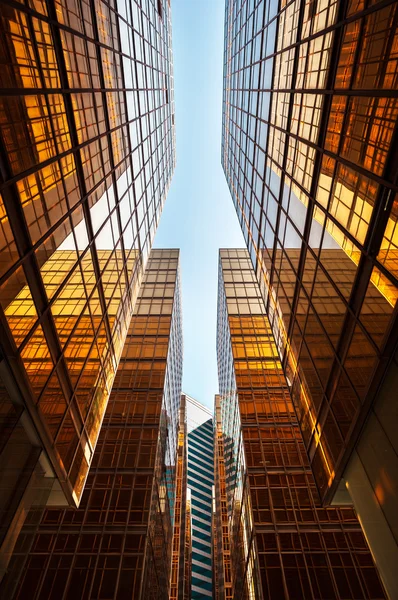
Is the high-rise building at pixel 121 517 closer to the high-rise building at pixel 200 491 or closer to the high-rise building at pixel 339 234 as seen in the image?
the high-rise building at pixel 339 234

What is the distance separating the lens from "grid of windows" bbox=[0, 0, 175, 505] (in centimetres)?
905

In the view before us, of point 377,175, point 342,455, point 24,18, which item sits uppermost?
point 24,18

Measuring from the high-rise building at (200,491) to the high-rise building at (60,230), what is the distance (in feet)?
210

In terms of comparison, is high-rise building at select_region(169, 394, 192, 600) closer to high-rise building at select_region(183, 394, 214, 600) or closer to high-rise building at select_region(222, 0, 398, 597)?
high-rise building at select_region(183, 394, 214, 600)

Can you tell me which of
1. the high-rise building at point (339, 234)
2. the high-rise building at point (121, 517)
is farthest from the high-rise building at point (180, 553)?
the high-rise building at point (339, 234)

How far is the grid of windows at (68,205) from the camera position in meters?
9.05

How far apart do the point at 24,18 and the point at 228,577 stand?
212ft

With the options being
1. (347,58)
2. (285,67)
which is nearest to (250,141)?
(285,67)

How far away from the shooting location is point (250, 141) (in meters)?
26.0

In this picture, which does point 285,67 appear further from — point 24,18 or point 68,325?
point 68,325

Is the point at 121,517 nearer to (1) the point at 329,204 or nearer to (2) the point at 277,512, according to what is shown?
(2) the point at 277,512

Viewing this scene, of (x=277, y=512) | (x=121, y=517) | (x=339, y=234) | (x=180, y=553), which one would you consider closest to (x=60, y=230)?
(x=339, y=234)

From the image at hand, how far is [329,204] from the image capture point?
40.5ft

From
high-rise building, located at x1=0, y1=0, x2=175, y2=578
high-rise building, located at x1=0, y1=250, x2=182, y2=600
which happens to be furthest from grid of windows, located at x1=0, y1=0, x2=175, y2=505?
high-rise building, located at x1=0, y1=250, x2=182, y2=600
